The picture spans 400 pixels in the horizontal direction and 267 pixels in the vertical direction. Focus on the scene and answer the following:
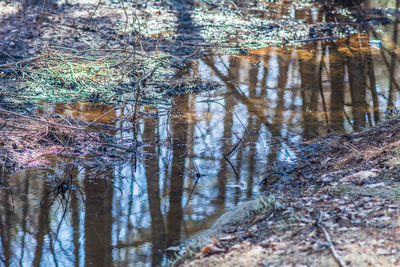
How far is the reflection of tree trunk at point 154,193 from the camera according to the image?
15.1ft

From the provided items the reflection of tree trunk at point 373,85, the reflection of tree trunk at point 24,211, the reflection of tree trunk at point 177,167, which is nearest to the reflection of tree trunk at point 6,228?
the reflection of tree trunk at point 24,211

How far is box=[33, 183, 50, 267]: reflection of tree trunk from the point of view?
4.47 meters

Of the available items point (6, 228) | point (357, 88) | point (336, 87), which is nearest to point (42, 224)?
point (6, 228)

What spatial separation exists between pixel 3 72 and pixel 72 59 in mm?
1480

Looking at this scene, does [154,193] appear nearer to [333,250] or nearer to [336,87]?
[333,250]

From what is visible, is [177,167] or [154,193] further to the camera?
[177,167]

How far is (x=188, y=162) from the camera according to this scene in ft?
20.7

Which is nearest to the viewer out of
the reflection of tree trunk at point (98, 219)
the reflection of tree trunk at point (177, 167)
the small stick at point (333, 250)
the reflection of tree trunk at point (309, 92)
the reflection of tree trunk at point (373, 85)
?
the small stick at point (333, 250)

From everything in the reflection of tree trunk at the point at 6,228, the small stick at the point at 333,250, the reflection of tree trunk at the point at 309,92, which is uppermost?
the reflection of tree trunk at the point at 309,92

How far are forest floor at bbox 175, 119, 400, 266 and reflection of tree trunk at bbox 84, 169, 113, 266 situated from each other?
0.81 metres

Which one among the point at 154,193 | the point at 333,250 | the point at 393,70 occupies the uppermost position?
the point at 393,70

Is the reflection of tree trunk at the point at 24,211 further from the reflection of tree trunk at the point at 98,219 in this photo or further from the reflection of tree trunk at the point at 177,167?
the reflection of tree trunk at the point at 177,167

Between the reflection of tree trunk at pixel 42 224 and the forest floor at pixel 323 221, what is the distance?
1372 mm

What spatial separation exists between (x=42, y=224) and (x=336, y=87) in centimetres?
621
